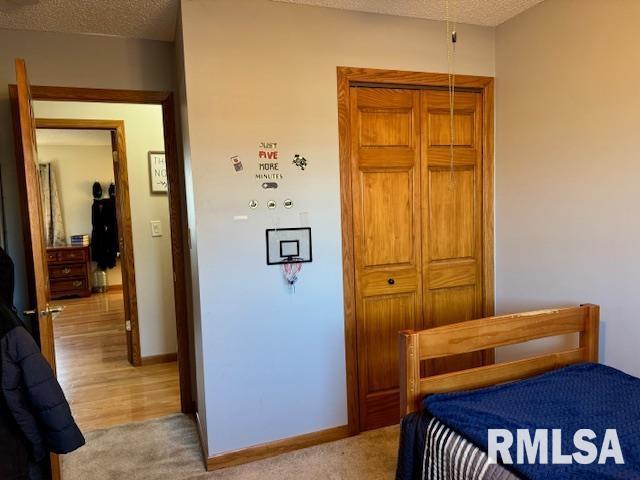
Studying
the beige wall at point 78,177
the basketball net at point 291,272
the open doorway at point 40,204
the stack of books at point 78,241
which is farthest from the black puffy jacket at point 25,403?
the beige wall at point 78,177

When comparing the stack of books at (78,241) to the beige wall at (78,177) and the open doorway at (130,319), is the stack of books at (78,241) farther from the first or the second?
the open doorway at (130,319)

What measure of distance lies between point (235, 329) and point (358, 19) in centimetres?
180

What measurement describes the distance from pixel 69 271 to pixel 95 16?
5.44 meters

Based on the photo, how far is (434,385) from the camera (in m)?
1.64

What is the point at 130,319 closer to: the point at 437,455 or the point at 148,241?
the point at 148,241

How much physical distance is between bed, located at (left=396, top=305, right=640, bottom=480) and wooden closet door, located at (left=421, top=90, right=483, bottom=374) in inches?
36.7

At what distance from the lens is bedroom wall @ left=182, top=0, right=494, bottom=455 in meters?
2.23

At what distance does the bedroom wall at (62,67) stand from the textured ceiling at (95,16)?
2.3 inches

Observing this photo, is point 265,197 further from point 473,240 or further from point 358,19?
point 473,240

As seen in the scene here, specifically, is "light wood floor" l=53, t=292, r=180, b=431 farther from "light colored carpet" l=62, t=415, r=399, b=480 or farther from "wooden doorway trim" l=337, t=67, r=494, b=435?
"wooden doorway trim" l=337, t=67, r=494, b=435

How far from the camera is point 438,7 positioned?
7.95ft

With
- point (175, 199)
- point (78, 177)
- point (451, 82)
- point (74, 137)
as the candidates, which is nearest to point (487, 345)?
point (451, 82)

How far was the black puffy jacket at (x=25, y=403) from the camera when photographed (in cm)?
158

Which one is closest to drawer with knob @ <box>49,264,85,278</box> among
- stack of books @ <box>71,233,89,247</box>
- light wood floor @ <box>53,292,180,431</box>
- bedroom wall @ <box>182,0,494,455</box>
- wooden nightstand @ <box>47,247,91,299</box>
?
wooden nightstand @ <box>47,247,91,299</box>
